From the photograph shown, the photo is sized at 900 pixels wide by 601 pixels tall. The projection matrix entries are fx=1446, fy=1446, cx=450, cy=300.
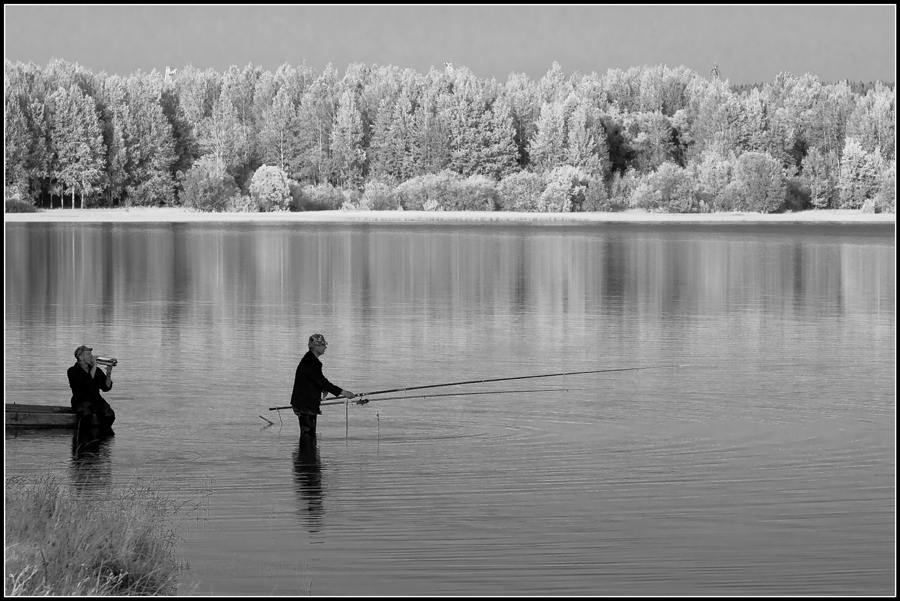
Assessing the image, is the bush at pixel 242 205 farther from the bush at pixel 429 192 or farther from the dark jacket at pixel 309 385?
the dark jacket at pixel 309 385

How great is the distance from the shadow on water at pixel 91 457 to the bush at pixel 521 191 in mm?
78188

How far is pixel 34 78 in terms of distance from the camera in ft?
318

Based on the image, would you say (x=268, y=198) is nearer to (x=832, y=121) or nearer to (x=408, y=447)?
(x=832, y=121)

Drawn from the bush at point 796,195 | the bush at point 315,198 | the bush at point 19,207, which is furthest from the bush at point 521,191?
the bush at point 19,207

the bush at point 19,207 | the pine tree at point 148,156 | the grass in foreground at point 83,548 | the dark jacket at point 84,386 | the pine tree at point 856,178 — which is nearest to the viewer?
the grass in foreground at point 83,548

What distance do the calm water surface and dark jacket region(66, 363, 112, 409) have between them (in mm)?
431

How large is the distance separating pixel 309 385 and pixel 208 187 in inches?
3047

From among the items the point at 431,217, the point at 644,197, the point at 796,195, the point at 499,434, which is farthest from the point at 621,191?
the point at 499,434

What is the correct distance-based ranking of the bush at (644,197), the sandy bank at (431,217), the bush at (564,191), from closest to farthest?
the sandy bank at (431,217), the bush at (564,191), the bush at (644,197)

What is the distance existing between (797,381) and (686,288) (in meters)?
16.3

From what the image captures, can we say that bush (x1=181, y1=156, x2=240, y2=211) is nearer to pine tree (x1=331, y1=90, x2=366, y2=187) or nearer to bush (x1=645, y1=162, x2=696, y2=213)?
pine tree (x1=331, y1=90, x2=366, y2=187)

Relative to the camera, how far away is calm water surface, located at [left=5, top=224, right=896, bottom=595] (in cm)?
1010

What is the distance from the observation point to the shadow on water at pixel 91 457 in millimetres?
12328

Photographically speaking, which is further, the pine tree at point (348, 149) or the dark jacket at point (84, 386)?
the pine tree at point (348, 149)
